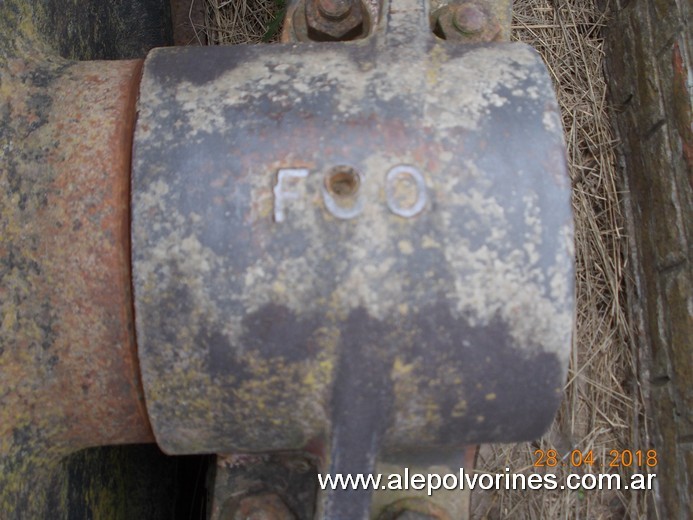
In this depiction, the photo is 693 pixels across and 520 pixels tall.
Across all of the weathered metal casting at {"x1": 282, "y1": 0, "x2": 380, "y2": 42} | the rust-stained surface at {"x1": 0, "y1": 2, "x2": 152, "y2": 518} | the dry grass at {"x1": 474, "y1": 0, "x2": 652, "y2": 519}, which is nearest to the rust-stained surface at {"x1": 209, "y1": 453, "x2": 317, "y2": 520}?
the rust-stained surface at {"x1": 0, "y1": 2, "x2": 152, "y2": 518}

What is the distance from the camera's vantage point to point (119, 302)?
95 centimetres

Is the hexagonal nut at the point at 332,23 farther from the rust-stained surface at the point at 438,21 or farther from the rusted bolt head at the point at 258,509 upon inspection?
the rusted bolt head at the point at 258,509

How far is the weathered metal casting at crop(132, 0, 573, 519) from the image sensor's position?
34.9 inches

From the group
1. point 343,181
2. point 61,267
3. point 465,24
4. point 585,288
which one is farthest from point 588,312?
point 61,267

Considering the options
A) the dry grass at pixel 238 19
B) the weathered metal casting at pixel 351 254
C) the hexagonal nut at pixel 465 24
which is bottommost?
the weathered metal casting at pixel 351 254

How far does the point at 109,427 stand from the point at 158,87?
531 mm

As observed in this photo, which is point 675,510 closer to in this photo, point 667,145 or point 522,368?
point 667,145

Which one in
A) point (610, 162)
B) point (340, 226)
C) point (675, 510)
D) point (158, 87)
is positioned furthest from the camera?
point (610, 162)

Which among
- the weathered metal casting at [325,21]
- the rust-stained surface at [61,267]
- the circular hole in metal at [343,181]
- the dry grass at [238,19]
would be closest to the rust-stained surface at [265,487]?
the rust-stained surface at [61,267]

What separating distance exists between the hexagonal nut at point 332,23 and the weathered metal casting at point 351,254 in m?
0.24

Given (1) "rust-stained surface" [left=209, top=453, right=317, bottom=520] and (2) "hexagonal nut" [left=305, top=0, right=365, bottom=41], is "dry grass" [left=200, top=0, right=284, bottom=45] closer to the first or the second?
(2) "hexagonal nut" [left=305, top=0, right=365, bottom=41]

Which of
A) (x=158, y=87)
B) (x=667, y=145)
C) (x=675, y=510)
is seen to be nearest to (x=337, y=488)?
(x=158, y=87)

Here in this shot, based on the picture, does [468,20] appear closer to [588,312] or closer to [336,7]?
[336,7]

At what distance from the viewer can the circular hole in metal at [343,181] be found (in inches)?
34.9
